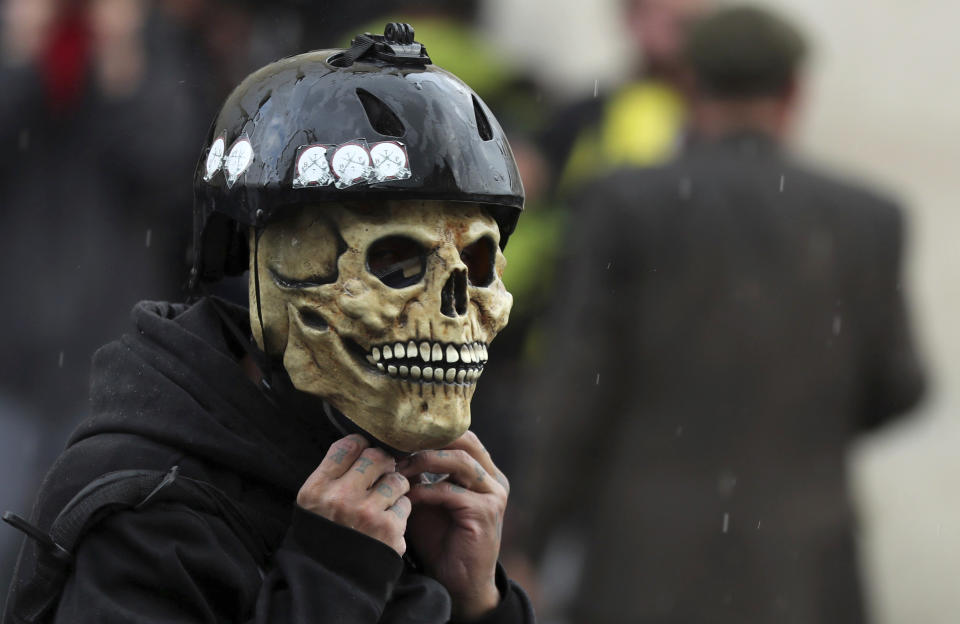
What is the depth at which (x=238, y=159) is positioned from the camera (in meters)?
3.57

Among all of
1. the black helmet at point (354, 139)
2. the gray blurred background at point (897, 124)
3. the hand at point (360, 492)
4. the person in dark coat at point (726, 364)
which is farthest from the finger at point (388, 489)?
the gray blurred background at point (897, 124)

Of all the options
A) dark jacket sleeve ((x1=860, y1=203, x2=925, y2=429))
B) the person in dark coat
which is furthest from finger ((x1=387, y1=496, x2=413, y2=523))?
dark jacket sleeve ((x1=860, y1=203, x2=925, y2=429))

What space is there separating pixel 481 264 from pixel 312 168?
39 centimetres

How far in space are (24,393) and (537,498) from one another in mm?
1996

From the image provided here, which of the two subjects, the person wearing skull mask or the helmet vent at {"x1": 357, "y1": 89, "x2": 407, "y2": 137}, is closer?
the person wearing skull mask

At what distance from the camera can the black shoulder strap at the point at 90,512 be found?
337 centimetres

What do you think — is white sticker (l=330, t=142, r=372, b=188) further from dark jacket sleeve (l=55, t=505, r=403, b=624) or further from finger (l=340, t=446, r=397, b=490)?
dark jacket sleeve (l=55, t=505, r=403, b=624)

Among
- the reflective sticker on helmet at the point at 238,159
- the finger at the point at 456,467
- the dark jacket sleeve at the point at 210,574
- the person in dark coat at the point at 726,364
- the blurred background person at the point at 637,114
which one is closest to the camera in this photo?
the dark jacket sleeve at the point at 210,574

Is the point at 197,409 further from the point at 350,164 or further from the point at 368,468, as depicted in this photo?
the point at 350,164

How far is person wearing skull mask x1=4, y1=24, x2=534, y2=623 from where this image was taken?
3385 mm

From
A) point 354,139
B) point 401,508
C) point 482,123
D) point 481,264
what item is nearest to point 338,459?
point 401,508

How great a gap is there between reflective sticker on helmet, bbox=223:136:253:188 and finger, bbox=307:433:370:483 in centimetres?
52

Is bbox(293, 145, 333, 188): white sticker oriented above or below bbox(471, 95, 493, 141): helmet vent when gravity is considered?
below

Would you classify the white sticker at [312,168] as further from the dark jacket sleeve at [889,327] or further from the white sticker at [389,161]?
the dark jacket sleeve at [889,327]
